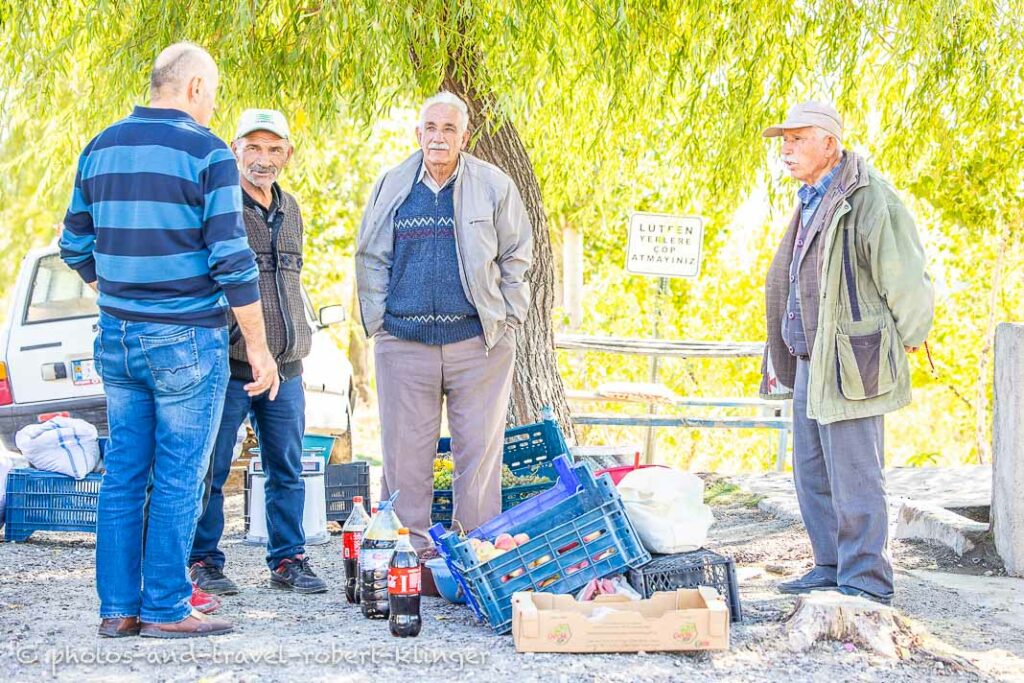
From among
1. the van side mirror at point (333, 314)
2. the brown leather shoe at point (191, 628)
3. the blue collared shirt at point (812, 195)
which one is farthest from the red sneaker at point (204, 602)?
the van side mirror at point (333, 314)

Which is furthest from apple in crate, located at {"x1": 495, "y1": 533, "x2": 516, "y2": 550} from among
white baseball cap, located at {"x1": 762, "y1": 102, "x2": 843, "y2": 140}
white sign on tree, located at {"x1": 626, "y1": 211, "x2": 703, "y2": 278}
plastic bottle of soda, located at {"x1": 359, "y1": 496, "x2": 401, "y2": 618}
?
white sign on tree, located at {"x1": 626, "y1": 211, "x2": 703, "y2": 278}

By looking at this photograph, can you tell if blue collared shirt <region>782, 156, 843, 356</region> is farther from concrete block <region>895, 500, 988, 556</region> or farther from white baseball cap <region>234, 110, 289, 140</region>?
white baseball cap <region>234, 110, 289, 140</region>

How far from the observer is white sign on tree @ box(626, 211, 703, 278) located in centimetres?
1165

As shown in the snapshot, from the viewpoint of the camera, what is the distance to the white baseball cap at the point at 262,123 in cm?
536

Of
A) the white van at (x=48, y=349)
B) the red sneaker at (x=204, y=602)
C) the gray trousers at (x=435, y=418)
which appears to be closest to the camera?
the red sneaker at (x=204, y=602)

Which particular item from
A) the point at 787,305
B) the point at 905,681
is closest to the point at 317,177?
the point at 787,305

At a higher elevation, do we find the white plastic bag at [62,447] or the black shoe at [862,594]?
the white plastic bag at [62,447]

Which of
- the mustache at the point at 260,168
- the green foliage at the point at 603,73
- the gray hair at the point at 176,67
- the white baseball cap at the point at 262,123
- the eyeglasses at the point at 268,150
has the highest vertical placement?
the green foliage at the point at 603,73

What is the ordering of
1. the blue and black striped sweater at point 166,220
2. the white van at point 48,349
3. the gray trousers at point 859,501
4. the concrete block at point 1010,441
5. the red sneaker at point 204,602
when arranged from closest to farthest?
1. the blue and black striped sweater at point 166,220
2. the red sneaker at point 204,602
3. the gray trousers at point 859,501
4. the concrete block at point 1010,441
5. the white van at point 48,349

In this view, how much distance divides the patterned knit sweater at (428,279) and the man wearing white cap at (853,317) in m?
1.51

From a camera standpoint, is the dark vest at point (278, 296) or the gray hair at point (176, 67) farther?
the dark vest at point (278, 296)

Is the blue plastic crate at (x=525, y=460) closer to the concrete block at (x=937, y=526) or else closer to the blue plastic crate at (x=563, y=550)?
the blue plastic crate at (x=563, y=550)

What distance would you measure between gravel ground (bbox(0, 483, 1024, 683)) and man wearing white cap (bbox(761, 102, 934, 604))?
492 mm

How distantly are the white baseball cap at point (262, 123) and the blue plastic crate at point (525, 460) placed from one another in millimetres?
1821
